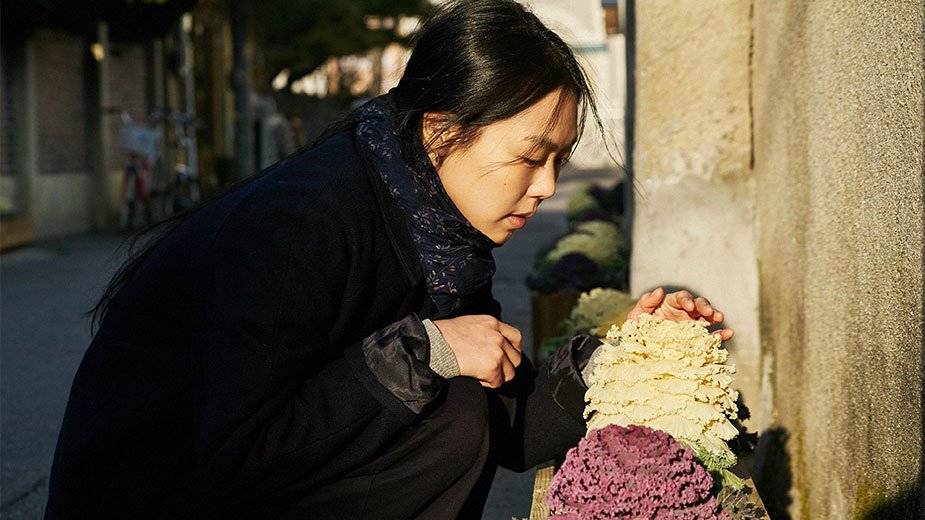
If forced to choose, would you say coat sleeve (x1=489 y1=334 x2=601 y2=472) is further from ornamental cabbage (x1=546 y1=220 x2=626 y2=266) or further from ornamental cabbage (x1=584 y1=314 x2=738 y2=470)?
ornamental cabbage (x1=546 y1=220 x2=626 y2=266)

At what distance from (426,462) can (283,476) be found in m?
0.32

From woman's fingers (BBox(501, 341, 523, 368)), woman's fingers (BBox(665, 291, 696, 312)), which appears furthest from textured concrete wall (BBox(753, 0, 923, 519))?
woman's fingers (BBox(501, 341, 523, 368))

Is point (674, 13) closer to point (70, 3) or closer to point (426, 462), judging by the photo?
point (426, 462)

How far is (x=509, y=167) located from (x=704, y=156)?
216 centimetres

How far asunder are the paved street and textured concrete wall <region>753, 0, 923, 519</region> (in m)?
1.37

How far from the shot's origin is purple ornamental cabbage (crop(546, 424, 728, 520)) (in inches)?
86.0

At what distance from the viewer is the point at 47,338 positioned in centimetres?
816

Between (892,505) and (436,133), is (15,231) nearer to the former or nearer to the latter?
(436,133)

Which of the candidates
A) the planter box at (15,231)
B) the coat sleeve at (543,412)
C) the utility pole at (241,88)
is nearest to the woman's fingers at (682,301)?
the coat sleeve at (543,412)

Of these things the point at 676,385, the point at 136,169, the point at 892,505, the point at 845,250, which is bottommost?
the point at 892,505

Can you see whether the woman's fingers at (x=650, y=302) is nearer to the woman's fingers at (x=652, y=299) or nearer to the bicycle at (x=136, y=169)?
the woman's fingers at (x=652, y=299)

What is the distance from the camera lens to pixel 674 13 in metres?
4.46

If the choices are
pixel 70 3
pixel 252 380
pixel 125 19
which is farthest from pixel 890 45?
pixel 125 19

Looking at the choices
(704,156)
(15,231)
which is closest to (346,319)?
(704,156)
